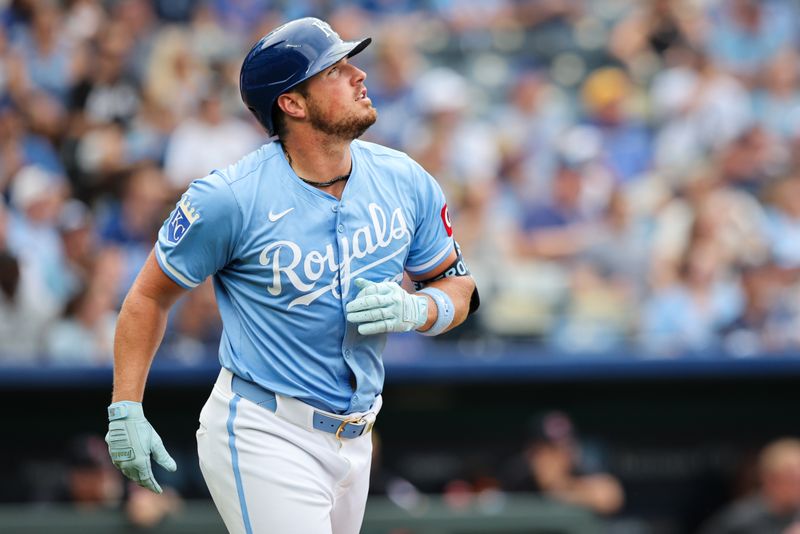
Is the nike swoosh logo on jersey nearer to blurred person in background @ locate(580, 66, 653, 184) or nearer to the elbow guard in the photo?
the elbow guard

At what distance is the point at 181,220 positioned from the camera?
3.31 m

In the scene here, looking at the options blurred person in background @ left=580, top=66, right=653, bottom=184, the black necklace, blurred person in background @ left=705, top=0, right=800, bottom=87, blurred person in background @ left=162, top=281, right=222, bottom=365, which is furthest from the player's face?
blurred person in background @ left=705, top=0, right=800, bottom=87

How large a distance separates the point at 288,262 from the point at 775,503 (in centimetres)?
415

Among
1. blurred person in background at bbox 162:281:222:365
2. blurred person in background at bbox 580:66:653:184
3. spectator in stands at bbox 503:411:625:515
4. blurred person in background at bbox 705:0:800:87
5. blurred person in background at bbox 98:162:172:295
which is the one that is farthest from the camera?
blurred person in background at bbox 705:0:800:87

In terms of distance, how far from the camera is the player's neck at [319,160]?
3459 mm

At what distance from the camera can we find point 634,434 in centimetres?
745

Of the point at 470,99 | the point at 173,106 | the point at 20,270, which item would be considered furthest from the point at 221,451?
the point at 470,99

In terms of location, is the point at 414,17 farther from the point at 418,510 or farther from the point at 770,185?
the point at 418,510

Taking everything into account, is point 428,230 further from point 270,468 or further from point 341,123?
point 270,468

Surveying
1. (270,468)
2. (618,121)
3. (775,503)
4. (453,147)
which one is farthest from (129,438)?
(618,121)

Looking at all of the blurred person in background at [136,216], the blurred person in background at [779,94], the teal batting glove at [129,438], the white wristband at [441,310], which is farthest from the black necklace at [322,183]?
the blurred person in background at [779,94]

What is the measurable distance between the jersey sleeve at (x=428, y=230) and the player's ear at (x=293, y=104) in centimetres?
41

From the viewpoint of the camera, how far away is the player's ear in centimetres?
342

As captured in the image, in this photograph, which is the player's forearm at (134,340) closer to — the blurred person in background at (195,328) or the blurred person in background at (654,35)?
the blurred person in background at (195,328)
